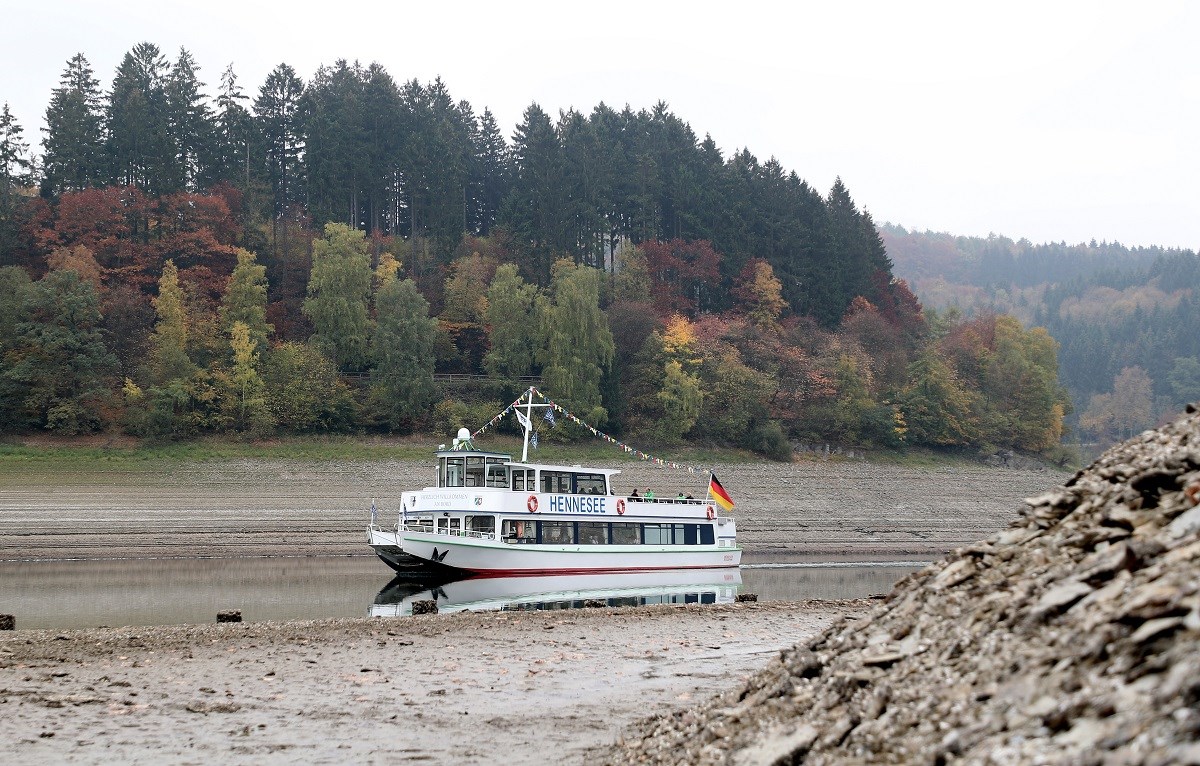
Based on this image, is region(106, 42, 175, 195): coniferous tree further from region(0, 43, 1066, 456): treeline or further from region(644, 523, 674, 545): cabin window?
region(644, 523, 674, 545): cabin window

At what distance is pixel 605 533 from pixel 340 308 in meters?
38.8

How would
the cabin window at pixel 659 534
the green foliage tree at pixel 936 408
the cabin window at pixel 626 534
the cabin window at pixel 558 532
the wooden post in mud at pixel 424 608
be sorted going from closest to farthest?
the wooden post in mud at pixel 424 608
the cabin window at pixel 558 532
the cabin window at pixel 626 534
the cabin window at pixel 659 534
the green foliage tree at pixel 936 408

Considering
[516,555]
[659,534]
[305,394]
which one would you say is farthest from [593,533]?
[305,394]

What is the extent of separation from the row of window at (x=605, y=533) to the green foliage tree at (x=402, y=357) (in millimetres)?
30557

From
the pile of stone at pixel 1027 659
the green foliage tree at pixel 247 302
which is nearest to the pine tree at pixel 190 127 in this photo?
the green foliage tree at pixel 247 302

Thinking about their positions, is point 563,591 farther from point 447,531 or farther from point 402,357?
point 402,357

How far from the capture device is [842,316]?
97.6 metres

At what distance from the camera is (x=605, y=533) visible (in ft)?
129

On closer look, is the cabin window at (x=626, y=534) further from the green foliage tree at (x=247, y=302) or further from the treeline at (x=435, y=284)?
the green foliage tree at (x=247, y=302)

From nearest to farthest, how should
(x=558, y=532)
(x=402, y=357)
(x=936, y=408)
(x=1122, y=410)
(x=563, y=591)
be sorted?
(x=563, y=591)
(x=558, y=532)
(x=402, y=357)
(x=936, y=408)
(x=1122, y=410)

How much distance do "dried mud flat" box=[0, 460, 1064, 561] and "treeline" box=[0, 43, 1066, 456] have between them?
7.17 m

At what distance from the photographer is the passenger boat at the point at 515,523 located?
35.3 m

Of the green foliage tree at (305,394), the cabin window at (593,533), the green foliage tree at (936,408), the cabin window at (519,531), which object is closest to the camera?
the cabin window at (519,531)

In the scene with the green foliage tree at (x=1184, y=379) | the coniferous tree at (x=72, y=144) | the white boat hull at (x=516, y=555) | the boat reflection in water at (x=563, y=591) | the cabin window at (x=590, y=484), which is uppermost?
the coniferous tree at (x=72, y=144)
